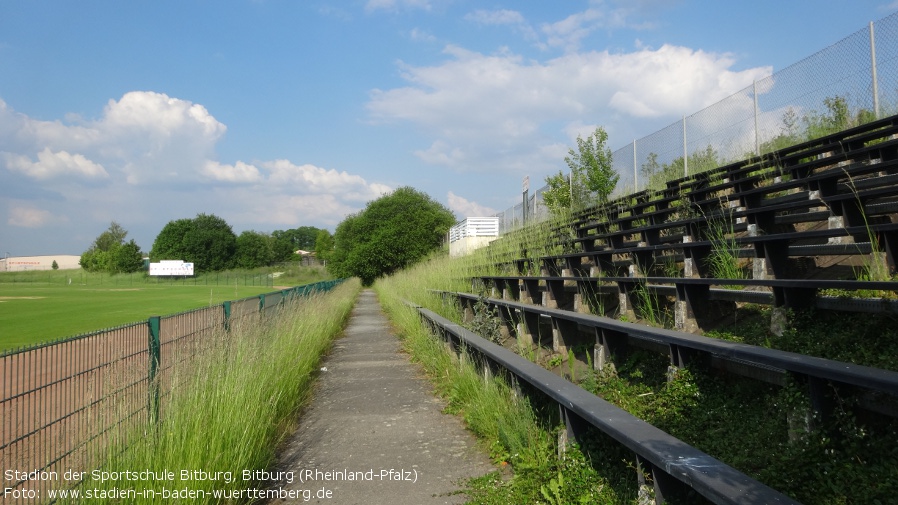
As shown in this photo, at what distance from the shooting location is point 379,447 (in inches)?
205

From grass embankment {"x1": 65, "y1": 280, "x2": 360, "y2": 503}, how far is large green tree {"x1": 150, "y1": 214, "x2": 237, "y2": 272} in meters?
115

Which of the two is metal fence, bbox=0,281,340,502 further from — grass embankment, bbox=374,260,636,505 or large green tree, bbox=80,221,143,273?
large green tree, bbox=80,221,143,273

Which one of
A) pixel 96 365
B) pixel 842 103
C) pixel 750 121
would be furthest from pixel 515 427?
pixel 750 121

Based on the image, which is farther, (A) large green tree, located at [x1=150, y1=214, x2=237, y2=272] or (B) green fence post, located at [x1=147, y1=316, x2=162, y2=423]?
(A) large green tree, located at [x1=150, y1=214, x2=237, y2=272]

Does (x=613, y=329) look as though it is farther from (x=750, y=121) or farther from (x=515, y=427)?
(x=750, y=121)

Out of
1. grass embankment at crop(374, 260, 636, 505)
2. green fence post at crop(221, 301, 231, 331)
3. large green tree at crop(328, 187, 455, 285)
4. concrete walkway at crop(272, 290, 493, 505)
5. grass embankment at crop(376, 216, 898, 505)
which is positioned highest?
large green tree at crop(328, 187, 455, 285)

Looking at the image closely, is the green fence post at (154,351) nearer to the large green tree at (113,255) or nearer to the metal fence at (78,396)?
the metal fence at (78,396)

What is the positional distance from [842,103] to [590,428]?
9.03 m

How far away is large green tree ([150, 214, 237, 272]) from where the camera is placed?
11238 centimetres

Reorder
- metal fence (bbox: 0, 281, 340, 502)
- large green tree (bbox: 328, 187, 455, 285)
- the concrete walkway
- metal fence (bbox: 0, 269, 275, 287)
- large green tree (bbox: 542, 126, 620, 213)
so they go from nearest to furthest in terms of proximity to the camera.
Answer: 1. metal fence (bbox: 0, 281, 340, 502)
2. the concrete walkway
3. large green tree (bbox: 542, 126, 620, 213)
4. large green tree (bbox: 328, 187, 455, 285)
5. metal fence (bbox: 0, 269, 275, 287)

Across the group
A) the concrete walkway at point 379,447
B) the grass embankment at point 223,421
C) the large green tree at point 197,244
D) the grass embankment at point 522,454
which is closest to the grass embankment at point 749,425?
the grass embankment at point 522,454

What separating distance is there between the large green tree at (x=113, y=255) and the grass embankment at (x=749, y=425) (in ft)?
392

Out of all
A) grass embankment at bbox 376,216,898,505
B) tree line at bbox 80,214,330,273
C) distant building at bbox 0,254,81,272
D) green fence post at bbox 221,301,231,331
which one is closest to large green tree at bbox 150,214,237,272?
tree line at bbox 80,214,330,273

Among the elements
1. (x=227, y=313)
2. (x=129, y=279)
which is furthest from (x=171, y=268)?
(x=227, y=313)
